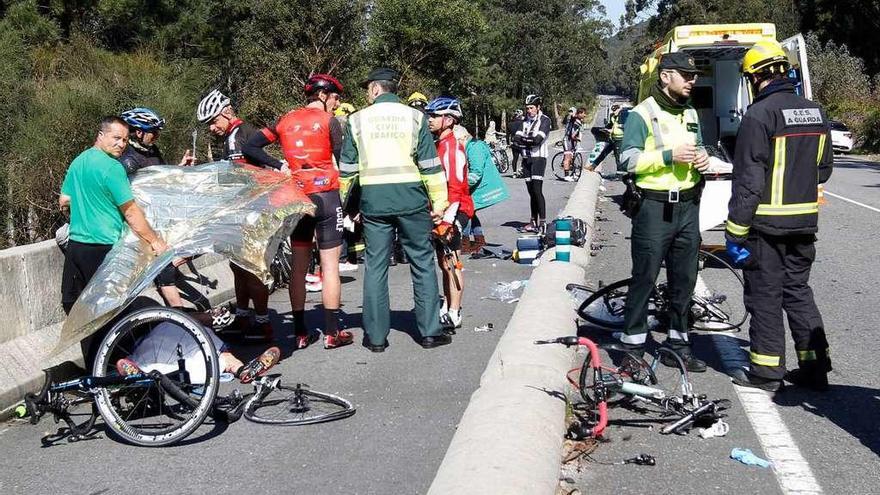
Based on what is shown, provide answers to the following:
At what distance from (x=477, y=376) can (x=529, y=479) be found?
2.35 metres

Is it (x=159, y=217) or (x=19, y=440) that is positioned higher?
(x=159, y=217)

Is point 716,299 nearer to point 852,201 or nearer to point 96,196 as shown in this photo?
point 96,196

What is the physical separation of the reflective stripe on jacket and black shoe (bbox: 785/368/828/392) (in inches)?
56.6

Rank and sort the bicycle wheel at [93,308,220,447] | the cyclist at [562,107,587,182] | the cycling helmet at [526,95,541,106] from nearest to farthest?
the bicycle wheel at [93,308,220,447]
the cycling helmet at [526,95,541,106]
the cyclist at [562,107,587,182]

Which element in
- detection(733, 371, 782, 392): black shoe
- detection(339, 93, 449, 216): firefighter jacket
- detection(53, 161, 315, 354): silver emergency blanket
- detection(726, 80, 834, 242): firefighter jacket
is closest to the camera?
detection(53, 161, 315, 354): silver emergency blanket

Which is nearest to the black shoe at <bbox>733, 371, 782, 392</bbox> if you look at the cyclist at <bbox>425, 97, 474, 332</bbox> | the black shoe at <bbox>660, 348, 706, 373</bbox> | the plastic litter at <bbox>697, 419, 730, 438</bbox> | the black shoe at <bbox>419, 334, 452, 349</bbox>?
the black shoe at <bbox>660, 348, 706, 373</bbox>

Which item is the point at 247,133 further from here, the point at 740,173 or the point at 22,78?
the point at 22,78

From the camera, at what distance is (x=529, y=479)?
14.4 ft

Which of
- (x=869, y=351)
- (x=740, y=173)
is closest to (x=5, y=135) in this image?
(x=740, y=173)

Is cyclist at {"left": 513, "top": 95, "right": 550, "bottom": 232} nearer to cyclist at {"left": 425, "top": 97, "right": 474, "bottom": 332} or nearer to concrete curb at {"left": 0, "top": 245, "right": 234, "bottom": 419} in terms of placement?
cyclist at {"left": 425, "top": 97, "right": 474, "bottom": 332}

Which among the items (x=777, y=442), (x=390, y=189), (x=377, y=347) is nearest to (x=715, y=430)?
(x=777, y=442)

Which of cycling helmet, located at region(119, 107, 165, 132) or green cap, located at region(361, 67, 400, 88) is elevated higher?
green cap, located at region(361, 67, 400, 88)

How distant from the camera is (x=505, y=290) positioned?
9.83m

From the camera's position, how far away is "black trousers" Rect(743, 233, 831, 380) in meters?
6.17
